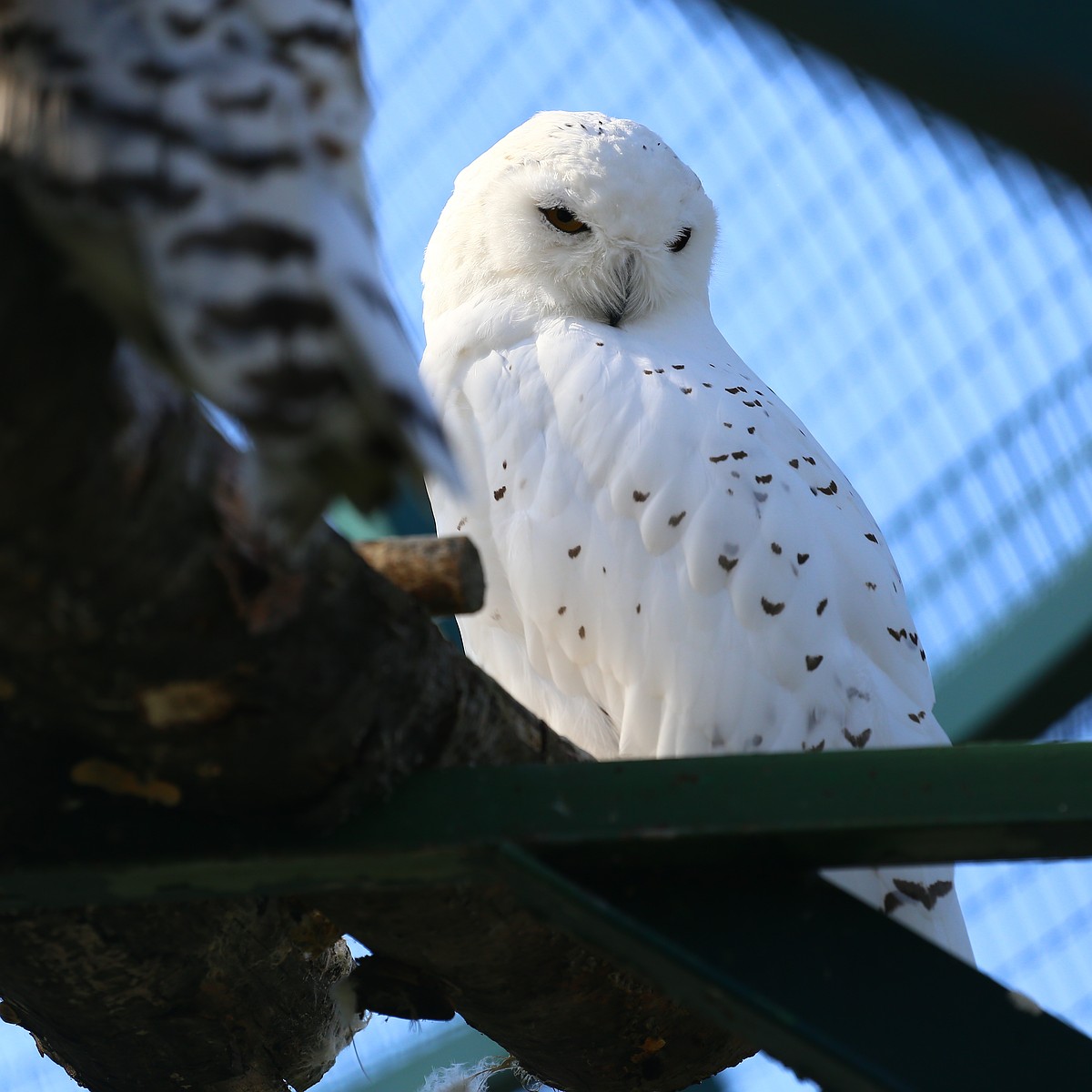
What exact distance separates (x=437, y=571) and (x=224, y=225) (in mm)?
404

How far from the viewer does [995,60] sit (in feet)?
1.99

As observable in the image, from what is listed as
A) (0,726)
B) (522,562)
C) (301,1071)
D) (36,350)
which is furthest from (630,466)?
(36,350)

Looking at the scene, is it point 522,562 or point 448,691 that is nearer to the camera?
point 448,691

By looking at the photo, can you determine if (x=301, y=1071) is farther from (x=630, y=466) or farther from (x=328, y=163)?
(x=328, y=163)

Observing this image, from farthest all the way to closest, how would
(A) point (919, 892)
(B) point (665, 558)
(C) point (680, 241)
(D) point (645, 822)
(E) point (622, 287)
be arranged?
(C) point (680, 241)
(E) point (622, 287)
(B) point (665, 558)
(A) point (919, 892)
(D) point (645, 822)

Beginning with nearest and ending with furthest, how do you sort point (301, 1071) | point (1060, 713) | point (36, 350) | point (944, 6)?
point (944, 6) → point (36, 350) → point (301, 1071) → point (1060, 713)

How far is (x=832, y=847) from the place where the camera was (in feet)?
3.51

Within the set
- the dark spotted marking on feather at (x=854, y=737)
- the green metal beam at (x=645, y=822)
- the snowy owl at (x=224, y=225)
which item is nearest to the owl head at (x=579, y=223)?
the dark spotted marking on feather at (x=854, y=737)

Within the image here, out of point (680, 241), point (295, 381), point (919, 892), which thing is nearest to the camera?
point (295, 381)

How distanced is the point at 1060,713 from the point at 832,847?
6.71 feet

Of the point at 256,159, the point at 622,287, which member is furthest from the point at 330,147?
the point at 622,287

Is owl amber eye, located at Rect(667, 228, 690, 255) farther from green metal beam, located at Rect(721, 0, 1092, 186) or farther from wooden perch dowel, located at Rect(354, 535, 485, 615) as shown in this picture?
green metal beam, located at Rect(721, 0, 1092, 186)

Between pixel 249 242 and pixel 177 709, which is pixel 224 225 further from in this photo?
pixel 177 709

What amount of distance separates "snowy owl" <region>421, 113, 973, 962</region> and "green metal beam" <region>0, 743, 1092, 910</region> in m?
0.74
